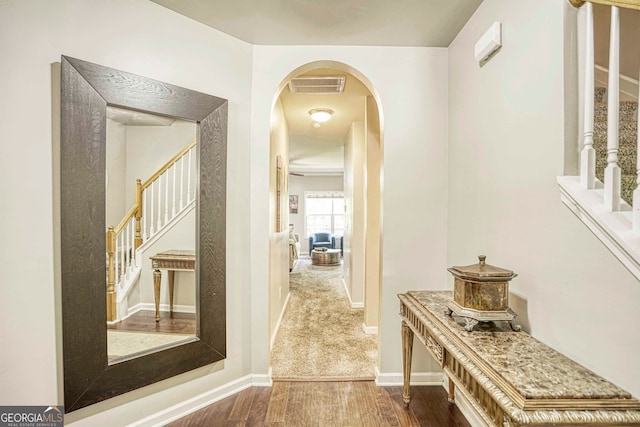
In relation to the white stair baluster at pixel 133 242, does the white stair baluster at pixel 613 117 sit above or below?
above

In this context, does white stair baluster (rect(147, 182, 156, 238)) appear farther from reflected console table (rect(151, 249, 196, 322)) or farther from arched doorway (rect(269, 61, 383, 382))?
arched doorway (rect(269, 61, 383, 382))

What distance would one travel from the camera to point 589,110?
3.61 feet

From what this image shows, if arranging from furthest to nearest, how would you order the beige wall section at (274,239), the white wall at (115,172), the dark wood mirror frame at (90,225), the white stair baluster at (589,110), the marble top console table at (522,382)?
the beige wall section at (274,239) < the white wall at (115,172) < the dark wood mirror frame at (90,225) < the white stair baluster at (589,110) < the marble top console table at (522,382)

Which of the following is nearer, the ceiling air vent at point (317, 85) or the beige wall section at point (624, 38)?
the beige wall section at point (624, 38)

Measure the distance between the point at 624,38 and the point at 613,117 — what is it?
1.01 meters

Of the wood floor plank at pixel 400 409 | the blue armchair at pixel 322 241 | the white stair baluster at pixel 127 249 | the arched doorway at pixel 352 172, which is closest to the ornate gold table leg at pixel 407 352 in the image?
the wood floor plank at pixel 400 409

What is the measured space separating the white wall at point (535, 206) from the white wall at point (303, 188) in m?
8.17

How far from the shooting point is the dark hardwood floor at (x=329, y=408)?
1.89 meters

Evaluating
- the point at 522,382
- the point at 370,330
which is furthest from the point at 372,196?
the point at 522,382

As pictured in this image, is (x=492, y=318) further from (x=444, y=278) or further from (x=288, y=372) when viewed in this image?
(x=288, y=372)

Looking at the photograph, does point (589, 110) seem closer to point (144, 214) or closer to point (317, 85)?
point (144, 214)

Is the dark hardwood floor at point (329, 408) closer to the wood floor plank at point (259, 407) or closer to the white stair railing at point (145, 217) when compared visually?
the wood floor plank at point (259, 407)

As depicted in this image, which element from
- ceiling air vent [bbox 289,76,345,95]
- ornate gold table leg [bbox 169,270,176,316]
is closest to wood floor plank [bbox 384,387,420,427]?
ornate gold table leg [bbox 169,270,176,316]

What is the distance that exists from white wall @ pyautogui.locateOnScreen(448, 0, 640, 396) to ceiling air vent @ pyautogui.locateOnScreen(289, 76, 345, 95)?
1261 millimetres
